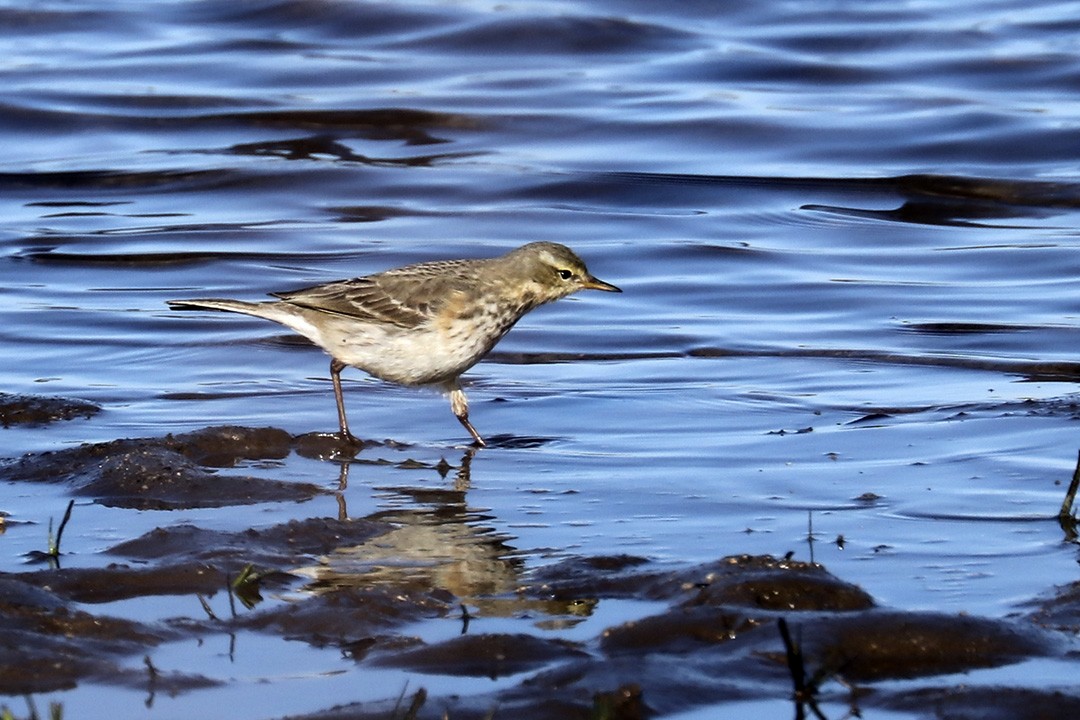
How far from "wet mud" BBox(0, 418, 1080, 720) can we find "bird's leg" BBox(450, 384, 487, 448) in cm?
210

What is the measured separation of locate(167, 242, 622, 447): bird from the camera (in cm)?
903

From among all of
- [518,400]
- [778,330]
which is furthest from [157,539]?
[778,330]

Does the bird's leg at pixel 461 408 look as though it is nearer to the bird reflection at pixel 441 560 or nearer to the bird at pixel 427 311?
the bird at pixel 427 311

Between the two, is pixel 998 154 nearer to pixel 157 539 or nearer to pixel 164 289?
pixel 164 289

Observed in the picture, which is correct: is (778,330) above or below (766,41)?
below

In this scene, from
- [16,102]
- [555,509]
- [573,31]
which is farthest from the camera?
[573,31]

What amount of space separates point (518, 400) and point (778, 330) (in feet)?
7.24

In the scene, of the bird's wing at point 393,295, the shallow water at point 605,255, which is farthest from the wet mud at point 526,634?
the bird's wing at point 393,295

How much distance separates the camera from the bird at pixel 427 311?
9.03 m

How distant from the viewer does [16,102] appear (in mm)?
18422

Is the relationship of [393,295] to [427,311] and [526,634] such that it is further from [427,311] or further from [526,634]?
[526,634]

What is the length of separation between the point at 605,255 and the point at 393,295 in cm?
443

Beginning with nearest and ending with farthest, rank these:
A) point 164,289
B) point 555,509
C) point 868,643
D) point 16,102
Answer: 1. point 868,643
2. point 555,509
3. point 164,289
4. point 16,102

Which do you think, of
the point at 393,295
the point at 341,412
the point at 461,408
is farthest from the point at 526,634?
the point at 393,295
